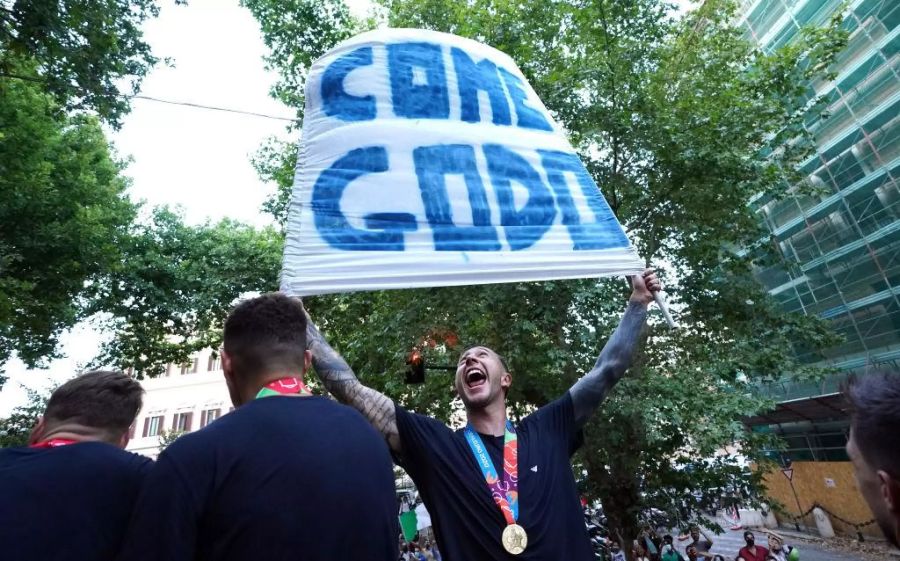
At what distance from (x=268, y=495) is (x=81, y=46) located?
817 centimetres

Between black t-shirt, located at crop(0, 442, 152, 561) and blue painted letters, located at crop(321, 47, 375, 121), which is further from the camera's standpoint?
blue painted letters, located at crop(321, 47, 375, 121)

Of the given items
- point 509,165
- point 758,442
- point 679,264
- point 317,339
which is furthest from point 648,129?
point 317,339

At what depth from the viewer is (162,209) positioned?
593 inches

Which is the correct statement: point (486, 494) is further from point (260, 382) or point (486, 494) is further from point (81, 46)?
point (81, 46)

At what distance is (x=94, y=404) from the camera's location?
1.88 meters

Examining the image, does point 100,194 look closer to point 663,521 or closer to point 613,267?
point 613,267

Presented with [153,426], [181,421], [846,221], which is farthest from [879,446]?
[153,426]

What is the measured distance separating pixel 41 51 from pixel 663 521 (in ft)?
41.5

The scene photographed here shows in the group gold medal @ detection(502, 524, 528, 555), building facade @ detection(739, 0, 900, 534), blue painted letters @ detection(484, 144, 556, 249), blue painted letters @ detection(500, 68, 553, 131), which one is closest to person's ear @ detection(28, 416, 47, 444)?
gold medal @ detection(502, 524, 528, 555)

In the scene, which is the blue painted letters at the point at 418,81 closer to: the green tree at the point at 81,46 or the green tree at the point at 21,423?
the green tree at the point at 81,46

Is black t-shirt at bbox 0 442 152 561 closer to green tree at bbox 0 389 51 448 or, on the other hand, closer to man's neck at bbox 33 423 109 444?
man's neck at bbox 33 423 109 444

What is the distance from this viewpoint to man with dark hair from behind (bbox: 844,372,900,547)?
3.72ft

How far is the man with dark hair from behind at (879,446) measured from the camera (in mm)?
1133

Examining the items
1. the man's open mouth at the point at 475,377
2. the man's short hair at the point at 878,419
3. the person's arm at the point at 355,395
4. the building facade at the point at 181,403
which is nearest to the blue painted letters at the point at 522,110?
the man's open mouth at the point at 475,377
